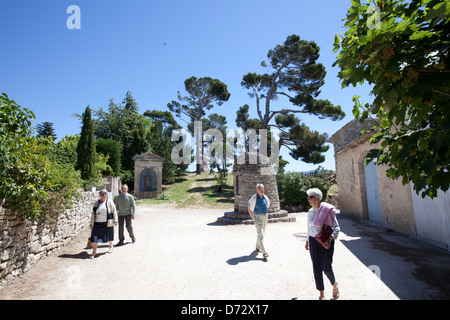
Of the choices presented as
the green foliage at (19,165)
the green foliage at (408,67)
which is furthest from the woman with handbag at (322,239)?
the green foliage at (19,165)

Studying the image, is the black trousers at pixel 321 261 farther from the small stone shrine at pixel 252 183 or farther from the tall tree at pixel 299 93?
the tall tree at pixel 299 93

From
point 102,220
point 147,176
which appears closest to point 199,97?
point 147,176

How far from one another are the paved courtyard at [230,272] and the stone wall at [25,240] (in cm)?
21

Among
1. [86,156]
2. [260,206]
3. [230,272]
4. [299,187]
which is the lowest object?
[230,272]

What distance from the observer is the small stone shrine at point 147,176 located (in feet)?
72.9

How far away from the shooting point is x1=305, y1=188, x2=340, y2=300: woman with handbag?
3.25 m

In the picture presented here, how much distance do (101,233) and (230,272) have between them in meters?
3.39

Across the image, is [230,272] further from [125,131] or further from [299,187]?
[125,131]

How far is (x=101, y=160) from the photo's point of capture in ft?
59.2

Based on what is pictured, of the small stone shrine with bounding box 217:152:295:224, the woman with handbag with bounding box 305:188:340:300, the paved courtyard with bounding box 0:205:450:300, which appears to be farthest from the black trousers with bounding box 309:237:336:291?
the small stone shrine with bounding box 217:152:295:224

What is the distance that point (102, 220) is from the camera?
5.86 meters

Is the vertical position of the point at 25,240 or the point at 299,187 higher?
the point at 299,187

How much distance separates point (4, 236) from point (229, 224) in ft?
26.1
